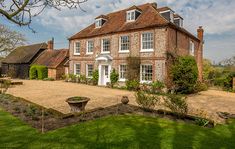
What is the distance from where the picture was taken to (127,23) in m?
23.2

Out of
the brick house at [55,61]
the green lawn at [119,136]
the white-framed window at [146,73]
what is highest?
the brick house at [55,61]

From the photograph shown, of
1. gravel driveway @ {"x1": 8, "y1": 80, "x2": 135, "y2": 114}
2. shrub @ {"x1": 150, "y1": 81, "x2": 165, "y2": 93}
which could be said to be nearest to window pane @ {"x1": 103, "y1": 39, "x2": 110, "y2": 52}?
gravel driveway @ {"x1": 8, "y1": 80, "x2": 135, "y2": 114}

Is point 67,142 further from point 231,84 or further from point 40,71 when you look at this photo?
point 40,71

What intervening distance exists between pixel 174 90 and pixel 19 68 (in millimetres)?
32834

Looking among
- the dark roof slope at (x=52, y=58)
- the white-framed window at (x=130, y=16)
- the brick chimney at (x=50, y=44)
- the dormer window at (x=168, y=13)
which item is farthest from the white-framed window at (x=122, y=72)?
the brick chimney at (x=50, y=44)

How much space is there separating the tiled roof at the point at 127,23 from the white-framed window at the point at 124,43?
37.0 inches

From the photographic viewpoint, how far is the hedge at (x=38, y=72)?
108 ft

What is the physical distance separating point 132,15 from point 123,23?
1499 millimetres

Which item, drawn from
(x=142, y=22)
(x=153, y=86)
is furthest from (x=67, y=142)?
(x=142, y=22)

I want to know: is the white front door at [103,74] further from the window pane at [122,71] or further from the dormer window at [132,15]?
the dormer window at [132,15]

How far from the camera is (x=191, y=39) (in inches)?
986

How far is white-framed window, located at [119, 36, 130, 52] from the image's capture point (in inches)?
871

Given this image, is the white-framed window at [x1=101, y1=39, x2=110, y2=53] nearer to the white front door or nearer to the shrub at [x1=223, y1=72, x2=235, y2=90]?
the white front door

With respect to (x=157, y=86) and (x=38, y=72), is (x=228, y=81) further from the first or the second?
(x=38, y=72)
